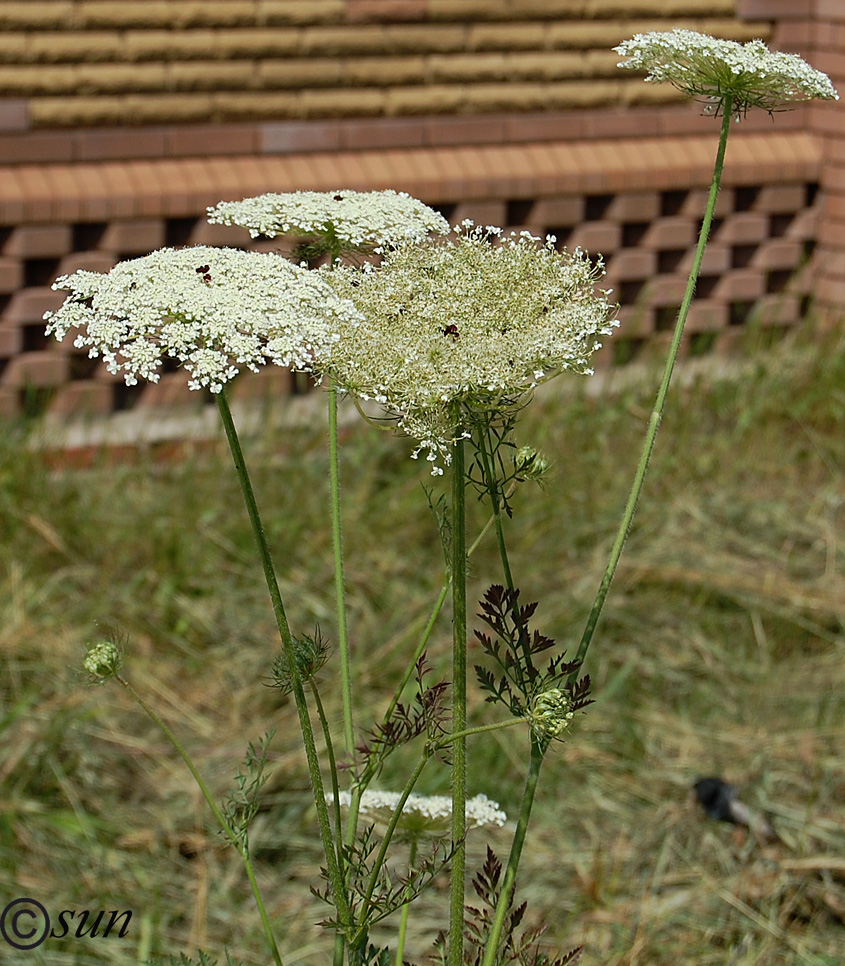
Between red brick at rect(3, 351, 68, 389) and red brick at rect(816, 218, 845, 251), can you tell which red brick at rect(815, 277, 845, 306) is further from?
red brick at rect(3, 351, 68, 389)

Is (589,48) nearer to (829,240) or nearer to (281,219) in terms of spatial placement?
(829,240)

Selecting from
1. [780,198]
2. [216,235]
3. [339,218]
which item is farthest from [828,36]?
[339,218]

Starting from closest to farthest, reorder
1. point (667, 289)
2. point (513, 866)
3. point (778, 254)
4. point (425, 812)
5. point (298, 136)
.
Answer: point (513, 866)
point (425, 812)
point (298, 136)
point (667, 289)
point (778, 254)

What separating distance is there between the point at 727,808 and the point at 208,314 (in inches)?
102

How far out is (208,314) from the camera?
4.00 ft

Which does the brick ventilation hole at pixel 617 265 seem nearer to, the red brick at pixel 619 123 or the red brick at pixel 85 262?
the red brick at pixel 85 262

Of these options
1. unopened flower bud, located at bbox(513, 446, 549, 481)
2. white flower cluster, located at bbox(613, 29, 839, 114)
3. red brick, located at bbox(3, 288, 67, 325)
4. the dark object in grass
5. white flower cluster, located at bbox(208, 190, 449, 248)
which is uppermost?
white flower cluster, located at bbox(613, 29, 839, 114)

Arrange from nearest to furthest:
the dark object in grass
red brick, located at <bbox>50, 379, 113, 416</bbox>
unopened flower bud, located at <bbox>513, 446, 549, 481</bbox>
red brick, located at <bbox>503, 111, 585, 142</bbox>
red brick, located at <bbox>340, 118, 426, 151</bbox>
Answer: unopened flower bud, located at <bbox>513, 446, 549, 481</bbox> < the dark object in grass < red brick, located at <bbox>50, 379, 113, 416</bbox> < red brick, located at <bbox>340, 118, 426, 151</bbox> < red brick, located at <bbox>503, 111, 585, 142</bbox>

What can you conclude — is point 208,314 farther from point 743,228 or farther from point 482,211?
point 743,228

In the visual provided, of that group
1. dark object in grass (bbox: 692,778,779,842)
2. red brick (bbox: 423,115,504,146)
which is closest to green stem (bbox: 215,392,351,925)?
dark object in grass (bbox: 692,778,779,842)

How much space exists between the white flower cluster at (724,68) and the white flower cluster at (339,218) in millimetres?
293

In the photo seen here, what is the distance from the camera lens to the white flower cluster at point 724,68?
139 cm

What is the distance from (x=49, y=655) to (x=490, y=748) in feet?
4.10

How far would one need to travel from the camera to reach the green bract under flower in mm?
1214
